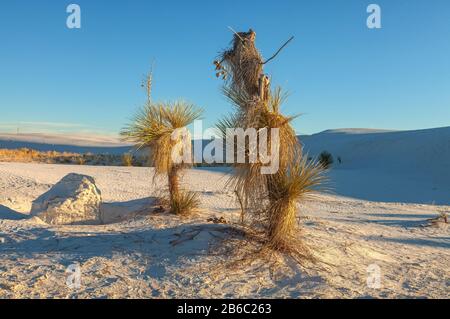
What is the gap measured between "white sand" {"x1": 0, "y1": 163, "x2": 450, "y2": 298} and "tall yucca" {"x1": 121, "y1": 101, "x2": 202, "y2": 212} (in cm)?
95

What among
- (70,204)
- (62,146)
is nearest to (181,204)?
(70,204)

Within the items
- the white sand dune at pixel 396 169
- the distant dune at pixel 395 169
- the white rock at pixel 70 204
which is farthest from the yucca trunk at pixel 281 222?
the white sand dune at pixel 396 169

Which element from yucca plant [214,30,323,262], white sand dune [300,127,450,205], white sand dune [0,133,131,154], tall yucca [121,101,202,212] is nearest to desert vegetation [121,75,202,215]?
tall yucca [121,101,202,212]

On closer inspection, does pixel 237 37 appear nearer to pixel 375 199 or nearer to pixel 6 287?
pixel 6 287

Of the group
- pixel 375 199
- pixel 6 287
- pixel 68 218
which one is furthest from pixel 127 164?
pixel 6 287

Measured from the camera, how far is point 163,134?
788 cm

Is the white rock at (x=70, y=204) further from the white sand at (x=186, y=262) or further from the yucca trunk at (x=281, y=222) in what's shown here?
the yucca trunk at (x=281, y=222)

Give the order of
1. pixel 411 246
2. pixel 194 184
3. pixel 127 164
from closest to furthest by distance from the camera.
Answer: pixel 411 246 → pixel 194 184 → pixel 127 164

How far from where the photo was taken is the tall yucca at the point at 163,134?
786 centimetres

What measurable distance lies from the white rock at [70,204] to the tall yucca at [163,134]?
4.35 ft

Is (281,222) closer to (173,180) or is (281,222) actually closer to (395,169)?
(173,180)

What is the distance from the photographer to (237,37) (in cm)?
590
